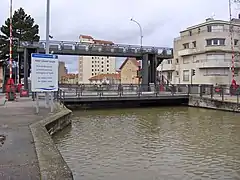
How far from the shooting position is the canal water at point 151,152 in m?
7.41

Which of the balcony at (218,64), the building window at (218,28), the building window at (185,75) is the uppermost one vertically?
the building window at (218,28)

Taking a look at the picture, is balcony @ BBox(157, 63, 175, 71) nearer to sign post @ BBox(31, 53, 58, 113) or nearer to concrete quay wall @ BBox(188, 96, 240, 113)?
concrete quay wall @ BBox(188, 96, 240, 113)

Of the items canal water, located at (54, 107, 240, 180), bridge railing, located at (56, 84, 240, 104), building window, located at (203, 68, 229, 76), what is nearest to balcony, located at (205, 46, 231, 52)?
building window, located at (203, 68, 229, 76)

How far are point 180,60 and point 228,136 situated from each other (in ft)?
157

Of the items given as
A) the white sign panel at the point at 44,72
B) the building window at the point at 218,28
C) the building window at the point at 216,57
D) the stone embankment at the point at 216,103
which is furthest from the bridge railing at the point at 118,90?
the building window at the point at 218,28

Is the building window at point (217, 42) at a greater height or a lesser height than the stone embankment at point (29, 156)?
greater

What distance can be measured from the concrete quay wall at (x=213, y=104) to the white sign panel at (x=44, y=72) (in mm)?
13988

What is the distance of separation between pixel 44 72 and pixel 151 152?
343 inches

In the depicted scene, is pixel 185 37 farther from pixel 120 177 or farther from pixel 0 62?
pixel 120 177

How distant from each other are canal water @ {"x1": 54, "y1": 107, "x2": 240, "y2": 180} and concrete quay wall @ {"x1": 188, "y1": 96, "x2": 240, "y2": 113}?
9.57 metres

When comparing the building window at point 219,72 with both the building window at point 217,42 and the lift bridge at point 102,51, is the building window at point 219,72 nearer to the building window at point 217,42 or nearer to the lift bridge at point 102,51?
the building window at point 217,42

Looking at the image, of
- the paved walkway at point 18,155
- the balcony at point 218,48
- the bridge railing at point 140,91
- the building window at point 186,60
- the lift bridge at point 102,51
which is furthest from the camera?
the building window at point 186,60

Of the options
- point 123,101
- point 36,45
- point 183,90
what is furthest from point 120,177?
point 36,45

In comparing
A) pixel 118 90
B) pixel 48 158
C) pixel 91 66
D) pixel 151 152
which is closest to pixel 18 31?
pixel 118 90
